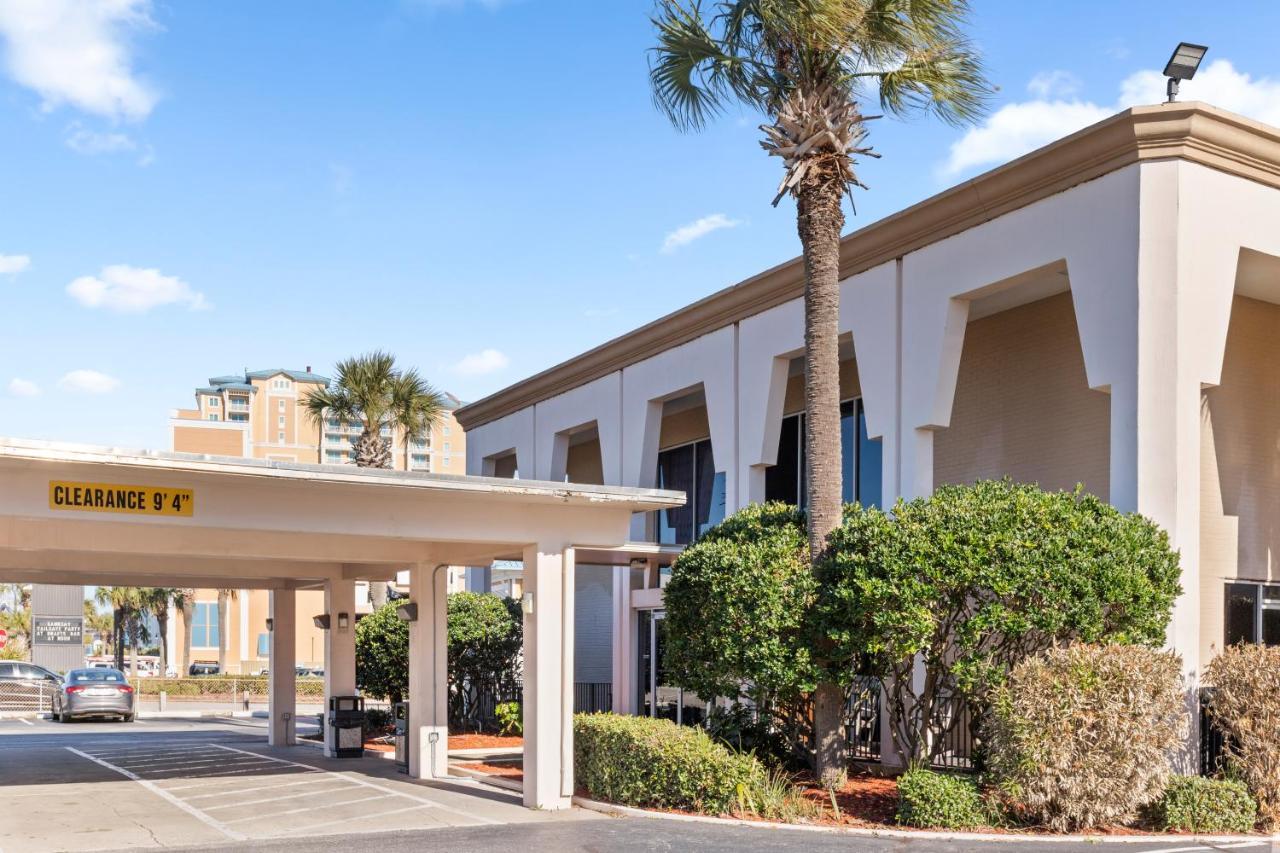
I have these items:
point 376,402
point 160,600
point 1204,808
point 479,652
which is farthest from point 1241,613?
point 160,600

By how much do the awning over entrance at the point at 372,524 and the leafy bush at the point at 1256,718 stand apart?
6.67 meters

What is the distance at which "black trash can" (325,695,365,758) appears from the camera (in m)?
22.1

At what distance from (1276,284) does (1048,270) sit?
3579mm

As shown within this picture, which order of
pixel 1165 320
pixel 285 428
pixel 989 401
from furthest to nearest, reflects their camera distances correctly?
pixel 285 428
pixel 989 401
pixel 1165 320

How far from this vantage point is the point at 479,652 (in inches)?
1016

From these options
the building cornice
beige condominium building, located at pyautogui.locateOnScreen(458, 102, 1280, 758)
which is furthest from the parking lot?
the building cornice

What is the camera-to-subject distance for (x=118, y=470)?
13266 mm

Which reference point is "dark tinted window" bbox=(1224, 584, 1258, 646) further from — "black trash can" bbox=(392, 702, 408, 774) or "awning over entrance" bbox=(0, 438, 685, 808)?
"black trash can" bbox=(392, 702, 408, 774)

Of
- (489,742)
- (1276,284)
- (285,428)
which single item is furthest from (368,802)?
(285,428)

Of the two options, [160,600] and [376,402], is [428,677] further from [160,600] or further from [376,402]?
[160,600]

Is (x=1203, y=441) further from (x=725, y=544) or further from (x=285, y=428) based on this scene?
(x=285, y=428)

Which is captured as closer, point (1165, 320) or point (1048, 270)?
point (1165, 320)

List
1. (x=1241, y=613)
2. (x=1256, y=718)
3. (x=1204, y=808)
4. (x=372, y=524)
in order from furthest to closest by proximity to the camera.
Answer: (x=1241, y=613)
(x=372, y=524)
(x=1256, y=718)
(x=1204, y=808)

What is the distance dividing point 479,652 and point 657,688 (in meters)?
3.81
